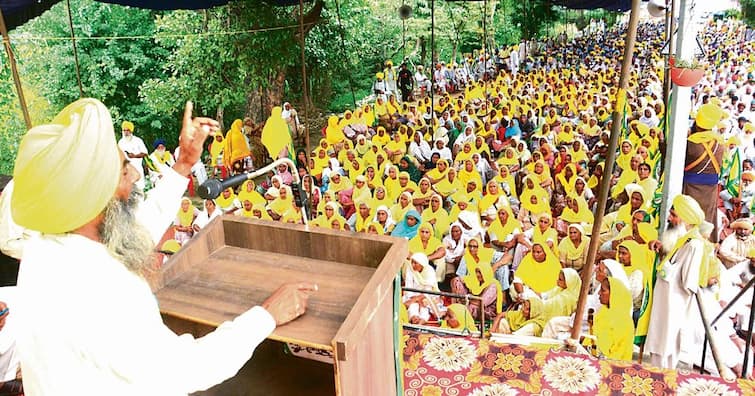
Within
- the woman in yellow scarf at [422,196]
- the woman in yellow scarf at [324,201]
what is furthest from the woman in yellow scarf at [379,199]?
the woman in yellow scarf at [324,201]

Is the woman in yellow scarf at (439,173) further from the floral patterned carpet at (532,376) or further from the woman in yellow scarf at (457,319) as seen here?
the floral patterned carpet at (532,376)

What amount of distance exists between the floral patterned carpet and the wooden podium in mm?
930

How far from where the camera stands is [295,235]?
68.0 inches

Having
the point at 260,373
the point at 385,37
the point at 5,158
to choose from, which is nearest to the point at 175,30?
the point at 5,158

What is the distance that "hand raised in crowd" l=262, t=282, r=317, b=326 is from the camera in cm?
136

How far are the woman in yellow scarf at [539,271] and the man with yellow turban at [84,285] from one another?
13.0 ft

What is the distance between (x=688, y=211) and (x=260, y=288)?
360 cm

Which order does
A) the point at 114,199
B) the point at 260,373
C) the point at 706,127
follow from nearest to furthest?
the point at 114,199 < the point at 260,373 < the point at 706,127

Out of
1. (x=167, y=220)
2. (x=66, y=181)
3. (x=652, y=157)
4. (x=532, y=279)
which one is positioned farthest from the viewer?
Result: (x=652, y=157)

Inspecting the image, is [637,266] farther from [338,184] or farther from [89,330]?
[89,330]

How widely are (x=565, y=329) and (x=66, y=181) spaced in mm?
3889

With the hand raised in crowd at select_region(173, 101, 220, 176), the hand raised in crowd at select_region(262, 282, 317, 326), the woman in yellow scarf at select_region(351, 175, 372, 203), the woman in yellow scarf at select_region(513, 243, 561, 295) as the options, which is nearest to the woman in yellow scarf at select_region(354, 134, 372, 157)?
the woman in yellow scarf at select_region(351, 175, 372, 203)

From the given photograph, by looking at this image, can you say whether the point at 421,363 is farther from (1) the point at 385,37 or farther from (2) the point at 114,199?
(1) the point at 385,37

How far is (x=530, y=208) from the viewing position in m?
6.54
